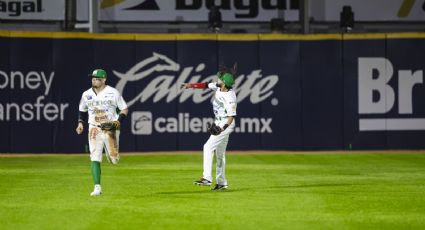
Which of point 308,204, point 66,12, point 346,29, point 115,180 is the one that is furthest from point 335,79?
point 308,204

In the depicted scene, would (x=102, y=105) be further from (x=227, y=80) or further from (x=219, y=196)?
(x=219, y=196)

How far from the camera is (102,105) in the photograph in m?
14.6

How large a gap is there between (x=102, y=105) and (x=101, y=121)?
0.26 m

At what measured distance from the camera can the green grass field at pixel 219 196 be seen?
1145cm

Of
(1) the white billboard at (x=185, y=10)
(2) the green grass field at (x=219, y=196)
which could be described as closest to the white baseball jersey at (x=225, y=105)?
(2) the green grass field at (x=219, y=196)

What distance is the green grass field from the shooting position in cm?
1145

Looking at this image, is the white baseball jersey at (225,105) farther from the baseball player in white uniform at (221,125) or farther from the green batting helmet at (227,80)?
the green batting helmet at (227,80)

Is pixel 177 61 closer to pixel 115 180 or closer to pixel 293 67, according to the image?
pixel 293 67

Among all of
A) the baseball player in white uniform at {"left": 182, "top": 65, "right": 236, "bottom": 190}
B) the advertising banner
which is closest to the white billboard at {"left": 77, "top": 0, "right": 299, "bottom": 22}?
the advertising banner

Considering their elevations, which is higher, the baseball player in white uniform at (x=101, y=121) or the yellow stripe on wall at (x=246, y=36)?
the yellow stripe on wall at (x=246, y=36)

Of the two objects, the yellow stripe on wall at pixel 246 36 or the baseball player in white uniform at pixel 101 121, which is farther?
the yellow stripe on wall at pixel 246 36

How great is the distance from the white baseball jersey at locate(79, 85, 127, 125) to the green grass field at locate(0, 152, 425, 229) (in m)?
1.23

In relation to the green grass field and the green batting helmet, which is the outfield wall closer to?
the green grass field

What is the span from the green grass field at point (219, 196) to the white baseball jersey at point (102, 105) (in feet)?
4.03
